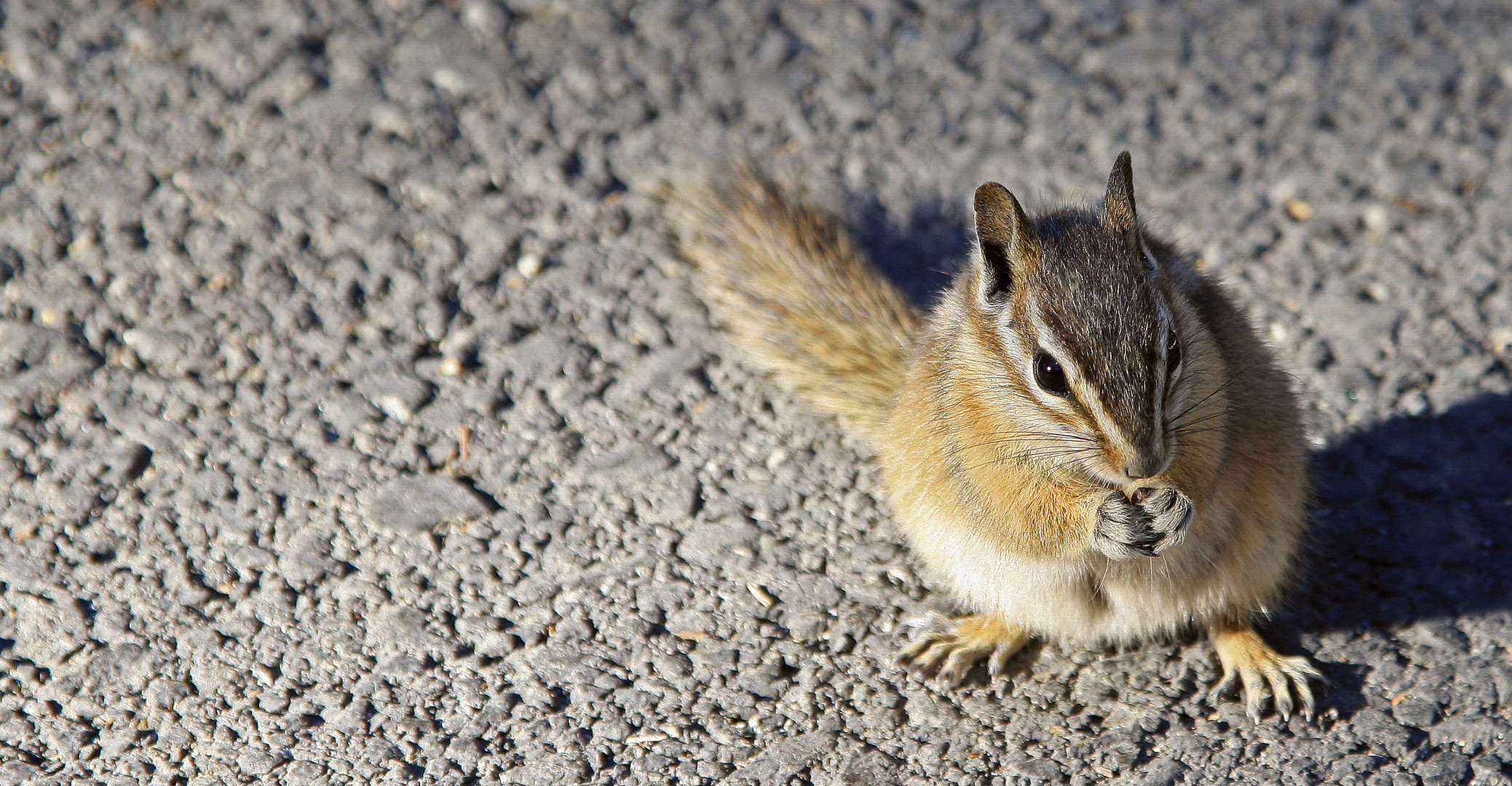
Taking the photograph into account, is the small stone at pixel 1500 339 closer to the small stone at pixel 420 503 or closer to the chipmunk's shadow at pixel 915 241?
the chipmunk's shadow at pixel 915 241

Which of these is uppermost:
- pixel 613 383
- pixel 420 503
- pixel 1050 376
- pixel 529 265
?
pixel 529 265

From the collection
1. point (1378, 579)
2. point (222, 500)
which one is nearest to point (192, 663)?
point (222, 500)

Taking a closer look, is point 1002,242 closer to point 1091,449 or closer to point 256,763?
point 1091,449

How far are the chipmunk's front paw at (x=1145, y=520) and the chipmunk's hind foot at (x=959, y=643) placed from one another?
0.35m

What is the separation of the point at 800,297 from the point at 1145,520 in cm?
98

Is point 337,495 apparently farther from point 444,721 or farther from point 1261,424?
point 1261,424

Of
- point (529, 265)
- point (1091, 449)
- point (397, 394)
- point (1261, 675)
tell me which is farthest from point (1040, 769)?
point (529, 265)

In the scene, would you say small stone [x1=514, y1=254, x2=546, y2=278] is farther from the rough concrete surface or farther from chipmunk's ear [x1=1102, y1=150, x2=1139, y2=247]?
chipmunk's ear [x1=1102, y1=150, x2=1139, y2=247]

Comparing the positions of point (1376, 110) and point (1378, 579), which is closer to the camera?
point (1378, 579)

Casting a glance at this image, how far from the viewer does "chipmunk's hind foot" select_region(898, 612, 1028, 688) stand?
2.31m

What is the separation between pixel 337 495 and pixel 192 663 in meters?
0.45

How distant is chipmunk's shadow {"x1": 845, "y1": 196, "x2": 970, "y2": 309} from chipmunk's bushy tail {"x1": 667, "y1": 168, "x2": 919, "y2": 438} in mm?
134

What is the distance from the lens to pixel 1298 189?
10.8 ft

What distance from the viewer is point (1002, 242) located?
2.02 metres
